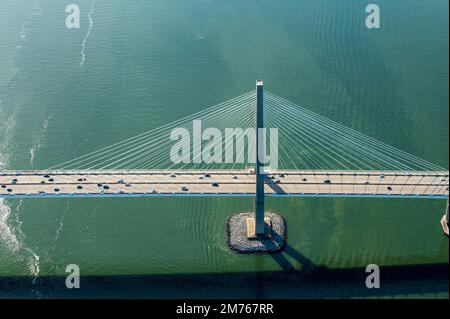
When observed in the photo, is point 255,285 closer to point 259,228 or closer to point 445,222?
point 259,228

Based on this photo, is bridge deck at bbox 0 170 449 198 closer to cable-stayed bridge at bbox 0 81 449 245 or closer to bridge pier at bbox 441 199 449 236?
cable-stayed bridge at bbox 0 81 449 245

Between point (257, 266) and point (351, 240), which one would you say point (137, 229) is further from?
point (351, 240)

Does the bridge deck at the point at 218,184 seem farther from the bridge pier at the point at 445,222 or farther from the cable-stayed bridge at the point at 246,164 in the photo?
the bridge pier at the point at 445,222

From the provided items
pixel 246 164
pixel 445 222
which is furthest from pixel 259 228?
pixel 445 222

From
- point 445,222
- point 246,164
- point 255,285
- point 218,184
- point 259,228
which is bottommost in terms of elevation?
point 255,285

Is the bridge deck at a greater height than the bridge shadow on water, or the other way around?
the bridge deck

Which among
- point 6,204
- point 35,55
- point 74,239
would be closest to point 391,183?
point 74,239

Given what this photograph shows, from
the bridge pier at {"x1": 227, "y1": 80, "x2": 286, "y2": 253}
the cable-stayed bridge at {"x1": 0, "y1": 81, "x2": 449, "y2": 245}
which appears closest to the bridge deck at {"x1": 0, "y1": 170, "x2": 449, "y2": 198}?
the cable-stayed bridge at {"x1": 0, "y1": 81, "x2": 449, "y2": 245}
